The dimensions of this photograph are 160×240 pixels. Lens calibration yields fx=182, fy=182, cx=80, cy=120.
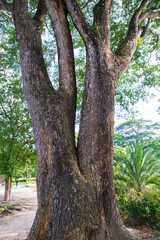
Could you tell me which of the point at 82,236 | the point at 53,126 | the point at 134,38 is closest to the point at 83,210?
the point at 82,236

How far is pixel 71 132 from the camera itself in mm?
3168

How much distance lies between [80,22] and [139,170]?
8.56 meters

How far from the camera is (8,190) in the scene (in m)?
12.4

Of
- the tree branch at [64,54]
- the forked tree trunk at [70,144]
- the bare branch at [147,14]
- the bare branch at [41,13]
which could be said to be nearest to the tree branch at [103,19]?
the forked tree trunk at [70,144]

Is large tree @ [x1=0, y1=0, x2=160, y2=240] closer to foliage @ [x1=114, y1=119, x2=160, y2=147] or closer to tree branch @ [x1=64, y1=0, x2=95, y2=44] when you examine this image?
tree branch @ [x1=64, y1=0, x2=95, y2=44]

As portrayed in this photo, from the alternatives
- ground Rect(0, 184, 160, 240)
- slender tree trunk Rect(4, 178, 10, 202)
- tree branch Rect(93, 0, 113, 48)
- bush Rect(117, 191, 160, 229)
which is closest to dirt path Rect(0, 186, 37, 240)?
ground Rect(0, 184, 160, 240)

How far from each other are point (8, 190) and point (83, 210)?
1161cm

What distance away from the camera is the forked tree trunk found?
2559mm

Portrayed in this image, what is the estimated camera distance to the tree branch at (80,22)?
3527 mm

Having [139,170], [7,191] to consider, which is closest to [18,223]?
[7,191]

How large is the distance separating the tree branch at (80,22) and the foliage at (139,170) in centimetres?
773

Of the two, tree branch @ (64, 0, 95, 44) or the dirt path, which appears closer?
tree branch @ (64, 0, 95, 44)

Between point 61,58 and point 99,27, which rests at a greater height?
point 99,27

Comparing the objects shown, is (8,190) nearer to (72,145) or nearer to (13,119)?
(13,119)
